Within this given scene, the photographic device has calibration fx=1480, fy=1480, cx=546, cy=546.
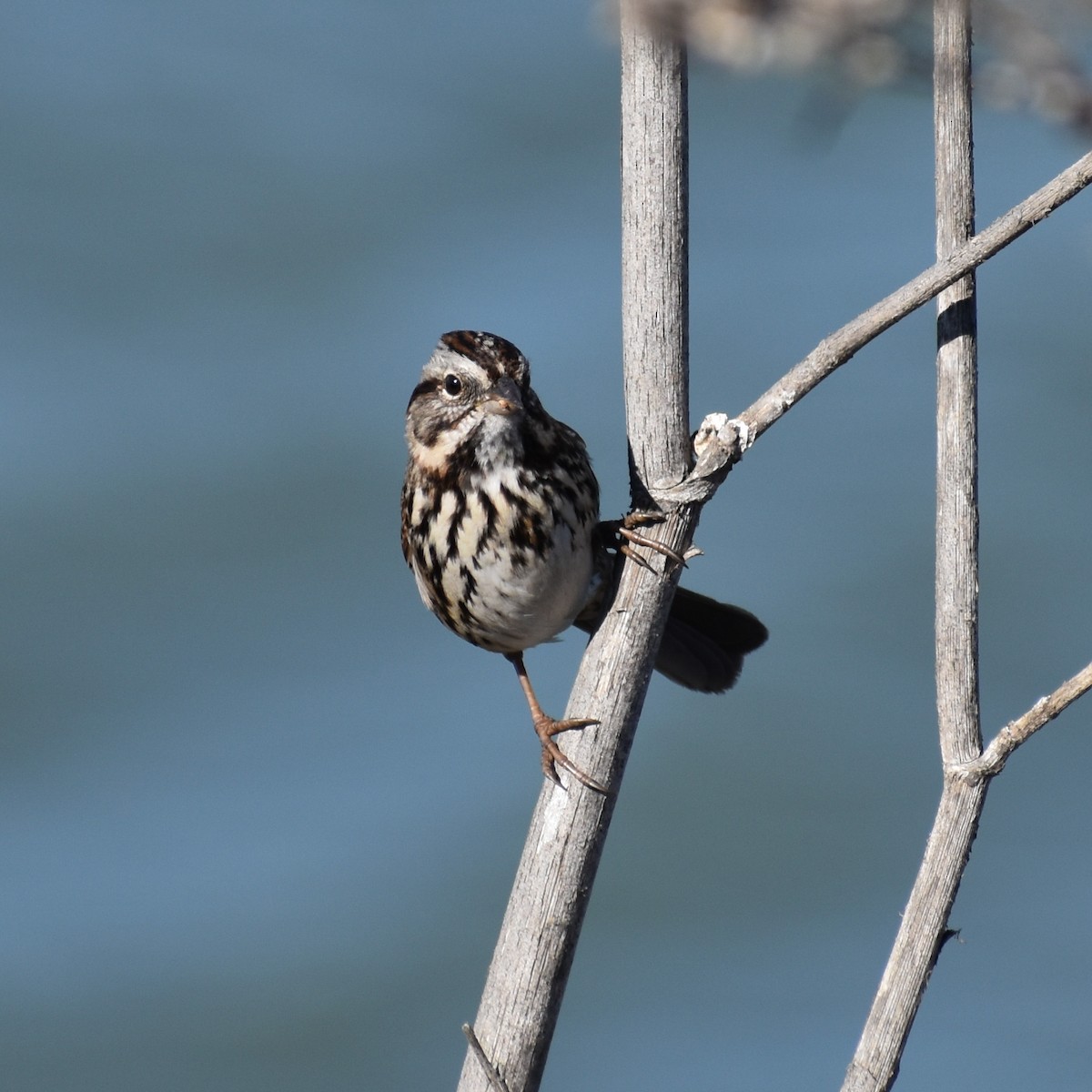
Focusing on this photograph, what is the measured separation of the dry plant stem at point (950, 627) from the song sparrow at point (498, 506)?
110 centimetres

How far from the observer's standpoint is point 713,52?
108 cm

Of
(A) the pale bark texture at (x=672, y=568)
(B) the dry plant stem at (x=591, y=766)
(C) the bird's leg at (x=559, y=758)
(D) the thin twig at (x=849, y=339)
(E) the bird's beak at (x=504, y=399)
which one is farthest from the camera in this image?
(E) the bird's beak at (x=504, y=399)

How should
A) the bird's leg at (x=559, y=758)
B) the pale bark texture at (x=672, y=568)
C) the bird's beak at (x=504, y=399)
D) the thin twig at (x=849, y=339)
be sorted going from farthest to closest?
the bird's beak at (x=504, y=399)
the bird's leg at (x=559, y=758)
the pale bark texture at (x=672, y=568)
the thin twig at (x=849, y=339)

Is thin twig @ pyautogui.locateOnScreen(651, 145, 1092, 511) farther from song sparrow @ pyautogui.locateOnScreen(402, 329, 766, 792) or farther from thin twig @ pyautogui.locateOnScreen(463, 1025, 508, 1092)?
thin twig @ pyautogui.locateOnScreen(463, 1025, 508, 1092)

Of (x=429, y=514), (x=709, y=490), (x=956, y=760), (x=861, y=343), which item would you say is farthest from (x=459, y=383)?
(x=956, y=760)

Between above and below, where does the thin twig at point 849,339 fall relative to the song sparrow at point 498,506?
below

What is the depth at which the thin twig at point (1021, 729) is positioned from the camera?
2.80 metres

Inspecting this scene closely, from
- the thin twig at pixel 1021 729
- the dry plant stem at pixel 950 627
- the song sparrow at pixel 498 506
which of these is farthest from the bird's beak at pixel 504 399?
the thin twig at pixel 1021 729

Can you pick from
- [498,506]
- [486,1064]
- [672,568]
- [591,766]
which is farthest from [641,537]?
[486,1064]

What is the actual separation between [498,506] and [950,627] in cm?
152

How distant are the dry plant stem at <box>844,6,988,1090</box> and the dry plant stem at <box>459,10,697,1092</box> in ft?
1.77

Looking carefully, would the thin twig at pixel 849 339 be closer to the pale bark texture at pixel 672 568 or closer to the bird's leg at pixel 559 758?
the pale bark texture at pixel 672 568

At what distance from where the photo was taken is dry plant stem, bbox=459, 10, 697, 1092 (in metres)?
2.99

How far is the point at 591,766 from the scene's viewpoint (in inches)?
125
